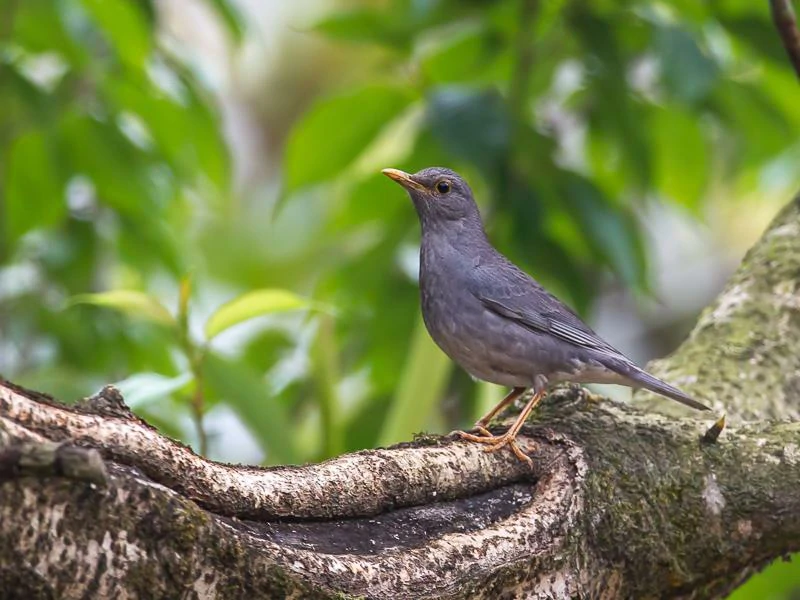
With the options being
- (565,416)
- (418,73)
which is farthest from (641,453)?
(418,73)

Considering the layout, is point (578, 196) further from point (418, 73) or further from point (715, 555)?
point (715, 555)

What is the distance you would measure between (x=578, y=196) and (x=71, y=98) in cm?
228

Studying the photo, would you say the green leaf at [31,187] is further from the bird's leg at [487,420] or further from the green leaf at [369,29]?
the bird's leg at [487,420]

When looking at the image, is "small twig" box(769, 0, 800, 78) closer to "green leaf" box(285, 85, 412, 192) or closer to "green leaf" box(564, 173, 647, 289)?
"green leaf" box(564, 173, 647, 289)

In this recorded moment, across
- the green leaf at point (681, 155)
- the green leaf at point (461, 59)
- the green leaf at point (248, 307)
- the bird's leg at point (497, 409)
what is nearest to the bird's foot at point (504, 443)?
the bird's leg at point (497, 409)

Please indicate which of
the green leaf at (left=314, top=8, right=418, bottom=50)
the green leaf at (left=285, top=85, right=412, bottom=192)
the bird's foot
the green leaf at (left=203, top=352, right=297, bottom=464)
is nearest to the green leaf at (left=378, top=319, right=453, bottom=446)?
the green leaf at (left=203, top=352, right=297, bottom=464)

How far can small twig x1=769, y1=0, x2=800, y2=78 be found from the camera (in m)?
3.77

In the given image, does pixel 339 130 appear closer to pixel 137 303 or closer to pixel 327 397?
pixel 327 397

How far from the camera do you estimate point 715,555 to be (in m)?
2.96

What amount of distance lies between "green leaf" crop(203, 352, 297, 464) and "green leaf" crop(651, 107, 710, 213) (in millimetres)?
2492

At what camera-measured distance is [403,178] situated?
4.29 m

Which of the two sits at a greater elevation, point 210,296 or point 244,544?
point 210,296

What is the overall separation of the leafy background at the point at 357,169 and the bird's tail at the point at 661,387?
724mm

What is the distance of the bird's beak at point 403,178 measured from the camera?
4223 millimetres
